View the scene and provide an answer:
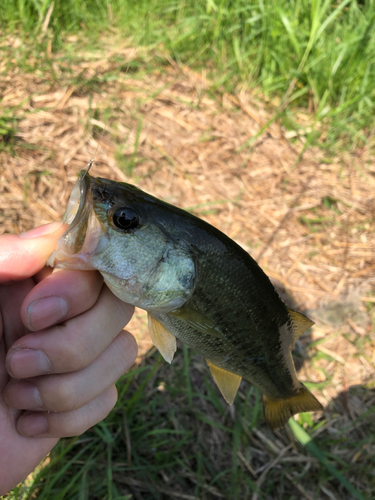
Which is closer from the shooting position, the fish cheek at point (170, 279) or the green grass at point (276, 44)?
the fish cheek at point (170, 279)

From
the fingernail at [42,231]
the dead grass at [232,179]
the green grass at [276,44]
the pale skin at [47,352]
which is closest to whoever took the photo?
the pale skin at [47,352]

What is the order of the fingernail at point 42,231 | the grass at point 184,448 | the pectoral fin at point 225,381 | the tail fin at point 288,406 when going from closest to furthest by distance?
the fingernail at point 42,231 → the pectoral fin at point 225,381 → the tail fin at point 288,406 → the grass at point 184,448

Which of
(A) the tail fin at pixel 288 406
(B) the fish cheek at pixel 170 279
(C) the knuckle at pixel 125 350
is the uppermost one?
(B) the fish cheek at pixel 170 279

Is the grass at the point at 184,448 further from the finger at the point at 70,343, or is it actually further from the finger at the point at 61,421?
the finger at the point at 70,343

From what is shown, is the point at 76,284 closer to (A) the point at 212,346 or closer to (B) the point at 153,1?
(A) the point at 212,346

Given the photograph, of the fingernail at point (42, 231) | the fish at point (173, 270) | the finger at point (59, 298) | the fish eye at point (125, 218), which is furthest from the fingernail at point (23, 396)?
the fish eye at point (125, 218)

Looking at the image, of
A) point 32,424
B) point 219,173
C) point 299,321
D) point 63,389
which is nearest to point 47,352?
point 63,389

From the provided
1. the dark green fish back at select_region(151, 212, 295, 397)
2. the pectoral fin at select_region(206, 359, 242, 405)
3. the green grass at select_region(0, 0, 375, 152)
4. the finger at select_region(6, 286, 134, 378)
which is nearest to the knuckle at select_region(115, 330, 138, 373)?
the finger at select_region(6, 286, 134, 378)

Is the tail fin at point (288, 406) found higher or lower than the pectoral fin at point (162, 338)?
lower
